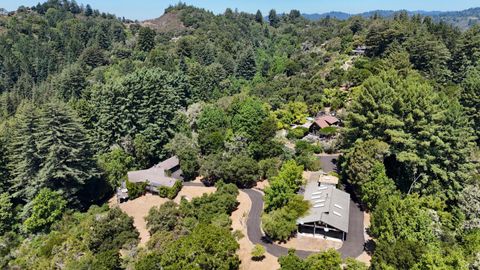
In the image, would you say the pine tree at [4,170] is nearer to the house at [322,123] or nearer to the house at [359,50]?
the house at [322,123]

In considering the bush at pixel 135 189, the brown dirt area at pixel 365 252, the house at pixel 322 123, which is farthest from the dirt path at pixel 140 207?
the house at pixel 322 123

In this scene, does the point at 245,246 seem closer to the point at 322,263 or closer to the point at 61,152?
the point at 322,263

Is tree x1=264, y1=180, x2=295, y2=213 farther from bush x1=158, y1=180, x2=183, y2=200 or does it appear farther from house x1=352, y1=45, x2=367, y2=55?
house x1=352, y1=45, x2=367, y2=55

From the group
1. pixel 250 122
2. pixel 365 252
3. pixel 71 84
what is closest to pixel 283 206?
pixel 365 252

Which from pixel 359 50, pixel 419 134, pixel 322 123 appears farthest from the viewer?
pixel 359 50

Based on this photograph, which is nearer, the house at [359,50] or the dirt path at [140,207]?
the dirt path at [140,207]

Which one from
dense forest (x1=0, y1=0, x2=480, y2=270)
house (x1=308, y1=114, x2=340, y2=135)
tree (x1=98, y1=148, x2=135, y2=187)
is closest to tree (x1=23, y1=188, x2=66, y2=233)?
dense forest (x1=0, y1=0, x2=480, y2=270)

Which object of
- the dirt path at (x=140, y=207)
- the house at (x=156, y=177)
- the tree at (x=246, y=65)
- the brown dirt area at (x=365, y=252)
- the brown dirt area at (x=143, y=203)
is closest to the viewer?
the brown dirt area at (x=365, y=252)
